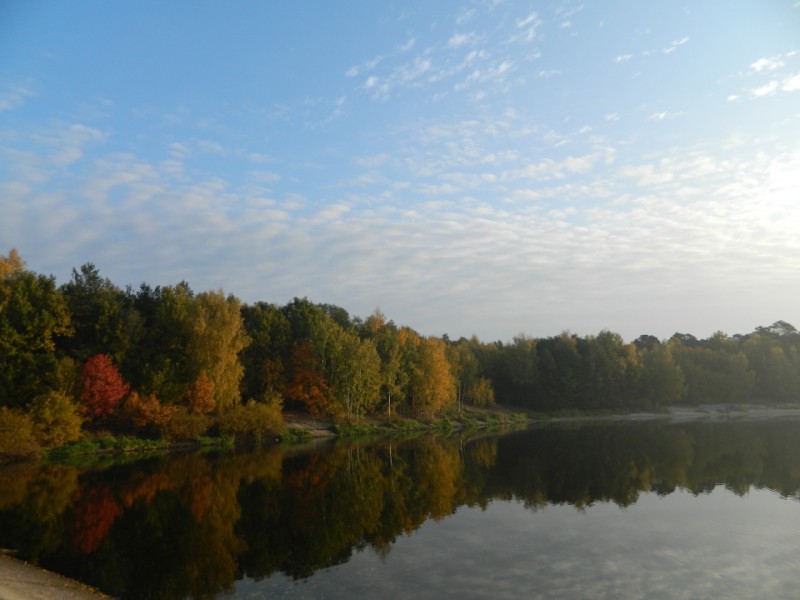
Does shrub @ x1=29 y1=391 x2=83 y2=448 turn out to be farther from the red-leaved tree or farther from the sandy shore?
the sandy shore

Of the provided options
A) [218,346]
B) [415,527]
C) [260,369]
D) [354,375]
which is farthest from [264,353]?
[415,527]

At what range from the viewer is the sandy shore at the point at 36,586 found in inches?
531

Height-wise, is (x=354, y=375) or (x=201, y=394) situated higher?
(x=354, y=375)

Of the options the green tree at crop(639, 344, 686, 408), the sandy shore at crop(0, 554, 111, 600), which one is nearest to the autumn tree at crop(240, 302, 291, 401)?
the sandy shore at crop(0, 554, 111, 600)

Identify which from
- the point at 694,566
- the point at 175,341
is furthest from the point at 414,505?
the point at 175,341

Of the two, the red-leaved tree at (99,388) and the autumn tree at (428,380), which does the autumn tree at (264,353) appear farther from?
the autumn tree at (428,380)

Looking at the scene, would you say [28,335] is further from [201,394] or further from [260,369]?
[260,369]

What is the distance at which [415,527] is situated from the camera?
71.7 ft

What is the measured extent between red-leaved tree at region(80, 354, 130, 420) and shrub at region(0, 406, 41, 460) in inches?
213

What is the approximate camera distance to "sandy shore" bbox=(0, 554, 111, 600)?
1350cm

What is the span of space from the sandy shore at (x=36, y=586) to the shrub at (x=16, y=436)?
2615 centimetres

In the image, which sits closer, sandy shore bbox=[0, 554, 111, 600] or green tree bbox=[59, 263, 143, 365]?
sandy shore bbox=[0, 554, 111, 600]

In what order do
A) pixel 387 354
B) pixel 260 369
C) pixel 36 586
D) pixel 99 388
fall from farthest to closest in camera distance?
pixel 387 354
pixel 260 369
pixel 99 388
pixel 36 586

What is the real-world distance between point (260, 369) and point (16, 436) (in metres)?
28.8
